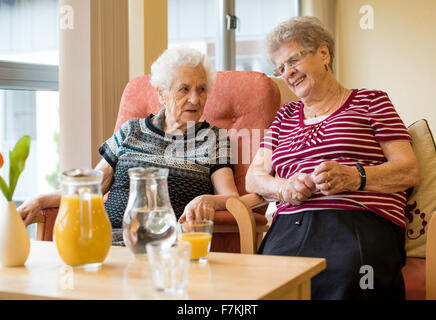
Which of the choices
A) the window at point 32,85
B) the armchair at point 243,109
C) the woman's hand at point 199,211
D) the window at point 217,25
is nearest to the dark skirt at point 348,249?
the woman's hand at point 199,211

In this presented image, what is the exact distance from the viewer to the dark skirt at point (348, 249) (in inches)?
57.8

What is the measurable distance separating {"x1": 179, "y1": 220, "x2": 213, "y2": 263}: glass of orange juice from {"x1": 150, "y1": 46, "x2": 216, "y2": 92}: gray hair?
101cm

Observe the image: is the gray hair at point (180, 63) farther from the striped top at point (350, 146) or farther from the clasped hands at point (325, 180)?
the clasped hands at point (325, 180)

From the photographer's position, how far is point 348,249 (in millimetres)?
1542

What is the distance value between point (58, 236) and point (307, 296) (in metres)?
0.52

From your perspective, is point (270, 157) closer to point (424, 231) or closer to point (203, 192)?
point (203, 192)

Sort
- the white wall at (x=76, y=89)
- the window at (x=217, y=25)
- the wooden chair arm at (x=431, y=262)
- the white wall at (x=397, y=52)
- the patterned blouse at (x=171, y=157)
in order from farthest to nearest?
the white wall at (x=397, y=52) → the window at (x=217, y=25) → the white wall at (x=76, y=89) → the patterned blouse at (x=171, y=157) → the wooden chair arm at (x=431, y=262)

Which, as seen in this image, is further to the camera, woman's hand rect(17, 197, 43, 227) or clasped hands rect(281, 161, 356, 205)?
woman's hand rect(17, 197, 43, 227)

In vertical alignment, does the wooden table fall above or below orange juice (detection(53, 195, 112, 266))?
below

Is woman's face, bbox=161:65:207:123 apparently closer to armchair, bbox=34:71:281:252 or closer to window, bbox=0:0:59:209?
armchair, bbox=34:71:281:252

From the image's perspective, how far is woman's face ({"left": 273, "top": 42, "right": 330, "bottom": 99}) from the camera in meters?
1.88

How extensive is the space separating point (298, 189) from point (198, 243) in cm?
56

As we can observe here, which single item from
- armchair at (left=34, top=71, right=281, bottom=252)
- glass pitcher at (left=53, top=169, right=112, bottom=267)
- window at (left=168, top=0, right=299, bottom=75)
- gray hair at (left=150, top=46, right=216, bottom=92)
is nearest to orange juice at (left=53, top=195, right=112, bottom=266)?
glass pitcher at (left=53, top=169, right=112, bottom=267)

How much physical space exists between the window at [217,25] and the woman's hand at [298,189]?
2.42 metres
